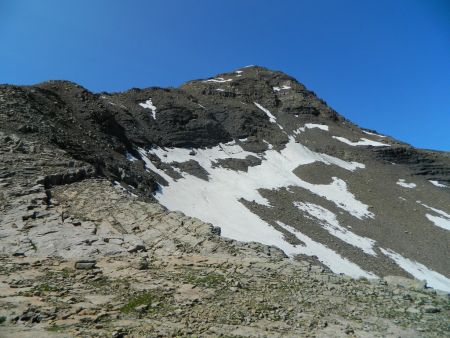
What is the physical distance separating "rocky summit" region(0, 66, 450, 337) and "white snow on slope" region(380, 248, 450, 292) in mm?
204

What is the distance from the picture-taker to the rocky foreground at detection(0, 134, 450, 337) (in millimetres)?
9375

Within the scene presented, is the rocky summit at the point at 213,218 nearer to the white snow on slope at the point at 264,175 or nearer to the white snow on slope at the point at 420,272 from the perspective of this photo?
the white snow on slope at the point at 420,272

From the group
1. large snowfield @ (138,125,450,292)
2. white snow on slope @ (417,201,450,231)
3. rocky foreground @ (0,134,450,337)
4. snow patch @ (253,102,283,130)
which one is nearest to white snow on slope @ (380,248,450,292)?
large snowfield @ (138,125,450,292)

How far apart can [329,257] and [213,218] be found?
1303 centimetres

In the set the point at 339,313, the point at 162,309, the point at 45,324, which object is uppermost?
the point at 339,313

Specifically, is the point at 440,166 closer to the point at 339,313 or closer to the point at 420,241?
the point at 420,241

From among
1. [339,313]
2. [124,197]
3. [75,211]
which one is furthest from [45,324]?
[124,197]

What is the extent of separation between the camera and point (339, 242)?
3997 centimetres

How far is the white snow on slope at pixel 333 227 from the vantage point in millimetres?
40956

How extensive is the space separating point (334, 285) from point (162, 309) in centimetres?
625

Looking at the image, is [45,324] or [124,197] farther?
[124,197]

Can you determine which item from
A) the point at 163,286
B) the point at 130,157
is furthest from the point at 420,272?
the point at 130,157

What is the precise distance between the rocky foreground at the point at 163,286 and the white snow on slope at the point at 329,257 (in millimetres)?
19534

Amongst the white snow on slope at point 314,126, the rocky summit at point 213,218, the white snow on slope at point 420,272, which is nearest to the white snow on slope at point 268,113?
the rocky summit at point 213,218
